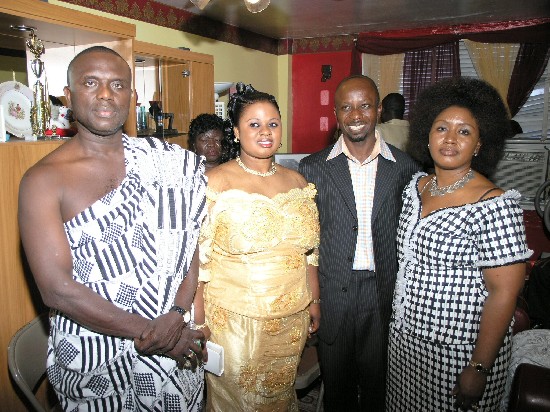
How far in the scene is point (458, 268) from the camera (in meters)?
1.65

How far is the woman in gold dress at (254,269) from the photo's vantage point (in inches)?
71.7

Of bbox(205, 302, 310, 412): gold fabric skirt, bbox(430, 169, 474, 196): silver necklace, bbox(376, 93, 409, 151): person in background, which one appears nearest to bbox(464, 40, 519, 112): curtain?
bbox(376, 93, 409, 151): person in background

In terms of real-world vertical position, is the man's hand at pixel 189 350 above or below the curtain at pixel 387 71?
below

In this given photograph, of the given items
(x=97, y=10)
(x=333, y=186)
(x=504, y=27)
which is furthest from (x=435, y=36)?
(x=333, y=186)

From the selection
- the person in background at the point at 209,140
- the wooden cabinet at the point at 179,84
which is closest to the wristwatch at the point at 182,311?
the person in background at the point at 209,140

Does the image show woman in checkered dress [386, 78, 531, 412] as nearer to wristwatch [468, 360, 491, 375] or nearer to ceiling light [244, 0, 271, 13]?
wristwatch [468, 360, 491, 375]

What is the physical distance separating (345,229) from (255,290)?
59 centimetres

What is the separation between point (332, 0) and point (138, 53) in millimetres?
2452

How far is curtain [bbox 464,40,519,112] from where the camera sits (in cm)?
569

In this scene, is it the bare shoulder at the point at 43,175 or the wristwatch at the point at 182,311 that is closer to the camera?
the bare shoulder at the point at 43,175

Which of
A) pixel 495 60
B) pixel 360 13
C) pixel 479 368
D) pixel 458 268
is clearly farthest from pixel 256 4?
pixel 495 60

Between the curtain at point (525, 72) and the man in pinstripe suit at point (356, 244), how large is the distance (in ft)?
14.4

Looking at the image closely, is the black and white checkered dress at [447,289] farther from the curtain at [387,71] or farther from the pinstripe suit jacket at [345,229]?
the curtain at [387,71]

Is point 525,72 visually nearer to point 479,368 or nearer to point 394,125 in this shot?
point 394,125
